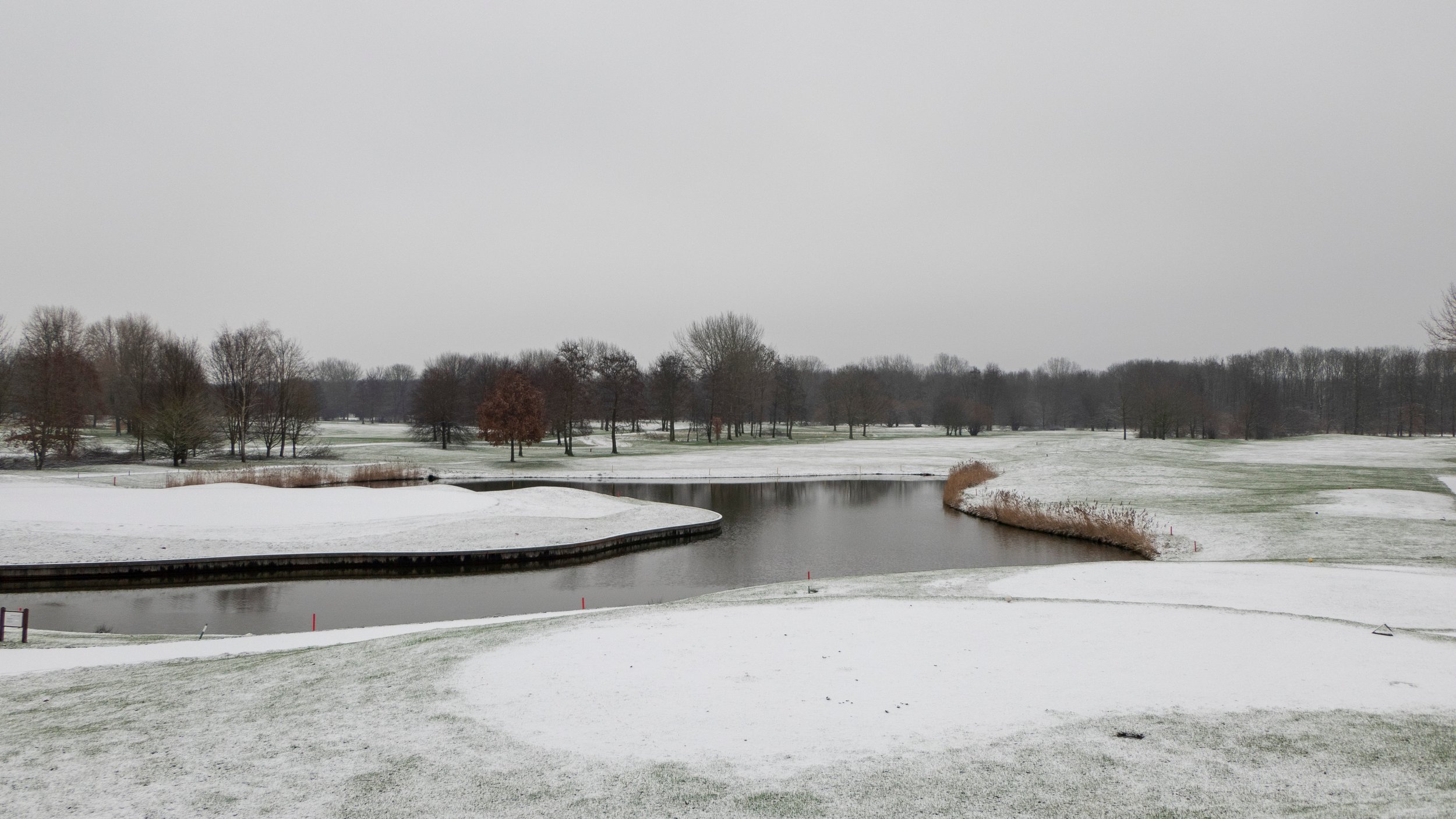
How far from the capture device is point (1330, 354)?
4902 inches

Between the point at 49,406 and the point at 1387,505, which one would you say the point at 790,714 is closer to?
the point at 1387,505

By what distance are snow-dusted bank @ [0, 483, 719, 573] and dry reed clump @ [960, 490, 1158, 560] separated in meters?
14.2

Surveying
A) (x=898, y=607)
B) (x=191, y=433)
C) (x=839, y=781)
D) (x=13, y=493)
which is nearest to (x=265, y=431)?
(x=191, y=433)

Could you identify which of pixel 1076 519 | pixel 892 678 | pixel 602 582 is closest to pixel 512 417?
pixel 602 582

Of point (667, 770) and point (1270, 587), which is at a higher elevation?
point (667, 770)

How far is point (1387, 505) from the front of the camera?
27.7m

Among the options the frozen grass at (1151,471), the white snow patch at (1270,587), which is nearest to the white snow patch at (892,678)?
the white snow patch at (1270,587)

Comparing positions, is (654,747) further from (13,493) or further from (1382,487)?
(1382,487)

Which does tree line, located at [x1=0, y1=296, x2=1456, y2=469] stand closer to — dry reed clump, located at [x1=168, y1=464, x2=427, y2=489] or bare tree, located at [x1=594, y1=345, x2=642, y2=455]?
bare tree, located at [x1=594, y1=345, x2=642, y2=455]

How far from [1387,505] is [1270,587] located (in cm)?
1895

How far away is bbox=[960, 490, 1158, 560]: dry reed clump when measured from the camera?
26938mm

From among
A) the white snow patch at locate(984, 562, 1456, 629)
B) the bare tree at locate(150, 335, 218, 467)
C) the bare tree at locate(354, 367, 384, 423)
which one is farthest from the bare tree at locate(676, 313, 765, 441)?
the bare tree at locate(354, 367, 384, 423)

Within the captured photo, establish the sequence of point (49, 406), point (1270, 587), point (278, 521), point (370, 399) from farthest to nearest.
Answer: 1. point (370, 399)
2. point (49, 406)
3. point (278, 521)
4. point (1270, 587)

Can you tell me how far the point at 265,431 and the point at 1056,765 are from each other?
6941 centimetres
